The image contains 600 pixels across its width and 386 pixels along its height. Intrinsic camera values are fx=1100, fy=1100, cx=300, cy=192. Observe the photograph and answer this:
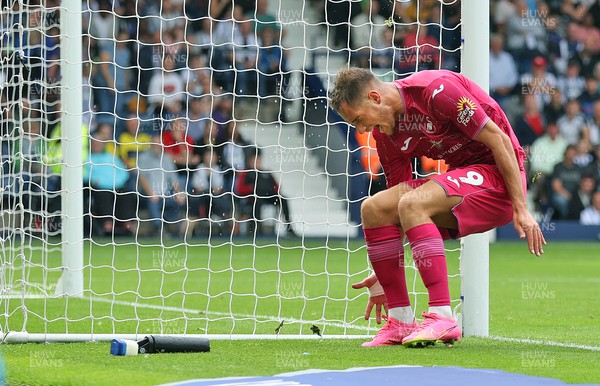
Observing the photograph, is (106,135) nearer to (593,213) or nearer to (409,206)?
(409,206)

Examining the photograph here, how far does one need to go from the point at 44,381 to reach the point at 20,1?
3.06 metres

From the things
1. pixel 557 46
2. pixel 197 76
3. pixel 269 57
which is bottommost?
pixel 197 76

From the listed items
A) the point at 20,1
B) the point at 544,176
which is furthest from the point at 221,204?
the point at 20,1

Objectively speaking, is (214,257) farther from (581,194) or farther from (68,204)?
(581,194)

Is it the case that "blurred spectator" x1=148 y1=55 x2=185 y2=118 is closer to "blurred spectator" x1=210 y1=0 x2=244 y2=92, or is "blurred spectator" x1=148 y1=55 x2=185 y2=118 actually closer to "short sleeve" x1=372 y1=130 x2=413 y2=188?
"blurred spectator" x1=210 y1=0 x2=244 y2=92

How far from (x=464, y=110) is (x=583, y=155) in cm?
1339

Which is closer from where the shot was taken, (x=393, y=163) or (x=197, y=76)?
(x=393, y=163)

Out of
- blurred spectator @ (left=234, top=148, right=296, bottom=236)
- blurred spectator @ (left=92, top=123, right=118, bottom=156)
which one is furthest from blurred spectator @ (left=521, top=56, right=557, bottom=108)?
blurred spectator @ (left=92, top=123, right=118, bottom=156)

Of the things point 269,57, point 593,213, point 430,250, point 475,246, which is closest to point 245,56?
point 269,57

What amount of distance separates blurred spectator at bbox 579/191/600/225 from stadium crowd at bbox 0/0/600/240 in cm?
2

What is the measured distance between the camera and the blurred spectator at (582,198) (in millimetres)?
17828

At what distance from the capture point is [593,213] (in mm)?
17891

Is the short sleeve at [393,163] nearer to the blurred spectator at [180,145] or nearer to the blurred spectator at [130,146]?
the blurred spectator at [180,145]

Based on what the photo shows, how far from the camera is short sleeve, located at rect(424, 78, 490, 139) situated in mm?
5344
